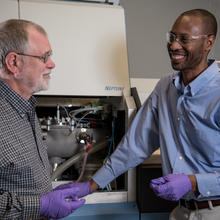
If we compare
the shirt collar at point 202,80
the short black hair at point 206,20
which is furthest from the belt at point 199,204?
the short black hair at point 206,20

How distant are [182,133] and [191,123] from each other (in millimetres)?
62

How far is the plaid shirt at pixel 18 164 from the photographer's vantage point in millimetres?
852

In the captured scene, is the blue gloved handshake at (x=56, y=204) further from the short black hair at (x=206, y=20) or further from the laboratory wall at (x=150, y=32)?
the laboratory wall at (x=150, y=32)

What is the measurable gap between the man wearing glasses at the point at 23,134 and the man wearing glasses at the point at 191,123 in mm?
280

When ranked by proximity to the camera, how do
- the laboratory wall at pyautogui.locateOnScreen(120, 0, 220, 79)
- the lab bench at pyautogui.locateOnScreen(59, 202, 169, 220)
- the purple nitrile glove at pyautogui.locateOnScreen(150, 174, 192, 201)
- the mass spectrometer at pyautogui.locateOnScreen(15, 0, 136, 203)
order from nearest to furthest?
1. the purple nitrile glove at pyautogui.locateOnScreen(150, 174, 192, 201)
2. the lab bench at pyautogui.locateOnScreen(59, 202, 169, 220)
3. the mass spectrometer at pyautogui.locateOnScreen(15, 0, 136, 203)
4. the laboratory wall at pyautogui.locateOnScreen(120, 0, 220, 79)

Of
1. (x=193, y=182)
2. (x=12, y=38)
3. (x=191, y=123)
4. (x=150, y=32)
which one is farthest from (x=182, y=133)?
(x=150, y=32)

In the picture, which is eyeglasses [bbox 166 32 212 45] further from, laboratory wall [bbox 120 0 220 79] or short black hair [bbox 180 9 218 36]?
laboratory wall [bbox 120 0 220 79]

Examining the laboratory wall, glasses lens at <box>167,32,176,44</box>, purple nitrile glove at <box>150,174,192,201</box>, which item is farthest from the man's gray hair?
the laboratory wall

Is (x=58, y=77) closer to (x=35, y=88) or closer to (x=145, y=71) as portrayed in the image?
(x=35, y=88)

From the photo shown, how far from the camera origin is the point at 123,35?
1.54 meters

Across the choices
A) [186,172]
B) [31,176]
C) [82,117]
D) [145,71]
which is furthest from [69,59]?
[145,71]

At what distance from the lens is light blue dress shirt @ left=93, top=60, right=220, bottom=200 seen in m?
1.02

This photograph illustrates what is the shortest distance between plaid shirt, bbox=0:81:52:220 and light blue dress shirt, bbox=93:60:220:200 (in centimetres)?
39

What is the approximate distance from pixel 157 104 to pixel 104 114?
483 mm
